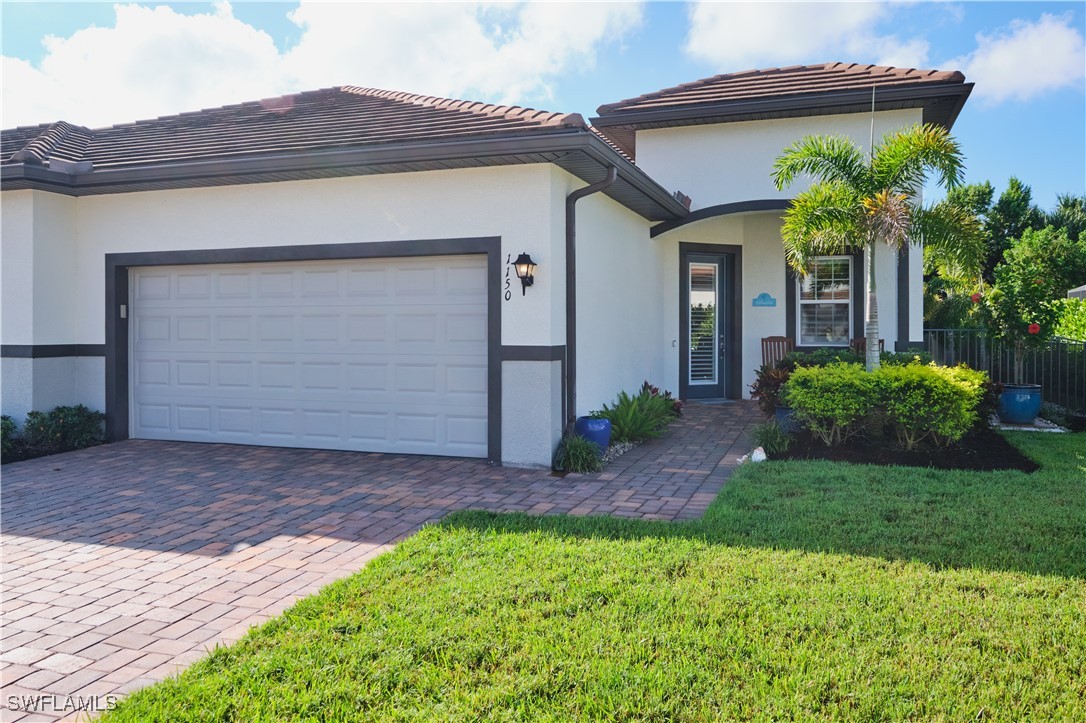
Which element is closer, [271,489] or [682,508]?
[682,508]

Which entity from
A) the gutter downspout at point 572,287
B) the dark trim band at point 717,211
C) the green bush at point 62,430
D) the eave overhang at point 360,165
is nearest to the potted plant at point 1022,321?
the dark trim band at point 717,211

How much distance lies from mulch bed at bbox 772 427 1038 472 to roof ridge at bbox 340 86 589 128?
13.5 ft

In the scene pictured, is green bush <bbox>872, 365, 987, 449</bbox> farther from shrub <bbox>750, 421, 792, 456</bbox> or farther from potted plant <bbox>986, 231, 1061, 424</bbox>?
potted plant <bbox>986, 231, 1061, 424</bbox>

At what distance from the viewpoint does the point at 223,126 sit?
33.0ft

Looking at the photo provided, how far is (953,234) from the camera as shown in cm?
945

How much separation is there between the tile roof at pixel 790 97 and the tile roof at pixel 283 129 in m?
4.06

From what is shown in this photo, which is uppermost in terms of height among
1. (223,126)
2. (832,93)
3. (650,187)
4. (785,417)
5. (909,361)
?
(832,93)

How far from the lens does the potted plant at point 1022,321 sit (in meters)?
10.7

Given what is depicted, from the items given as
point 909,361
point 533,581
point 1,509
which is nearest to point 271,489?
point 1,509

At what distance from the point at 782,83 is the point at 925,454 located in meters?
6.73

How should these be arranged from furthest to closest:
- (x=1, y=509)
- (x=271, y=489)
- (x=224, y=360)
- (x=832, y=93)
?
1. (x=832, y=93)
2. (x=224, y=360)
3. (x=271, y=489)
4. (x=1, y=509)

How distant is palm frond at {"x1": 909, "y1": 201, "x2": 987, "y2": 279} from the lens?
9.41 metres

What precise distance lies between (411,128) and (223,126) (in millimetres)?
3295

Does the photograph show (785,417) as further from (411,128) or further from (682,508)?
(411,128)
